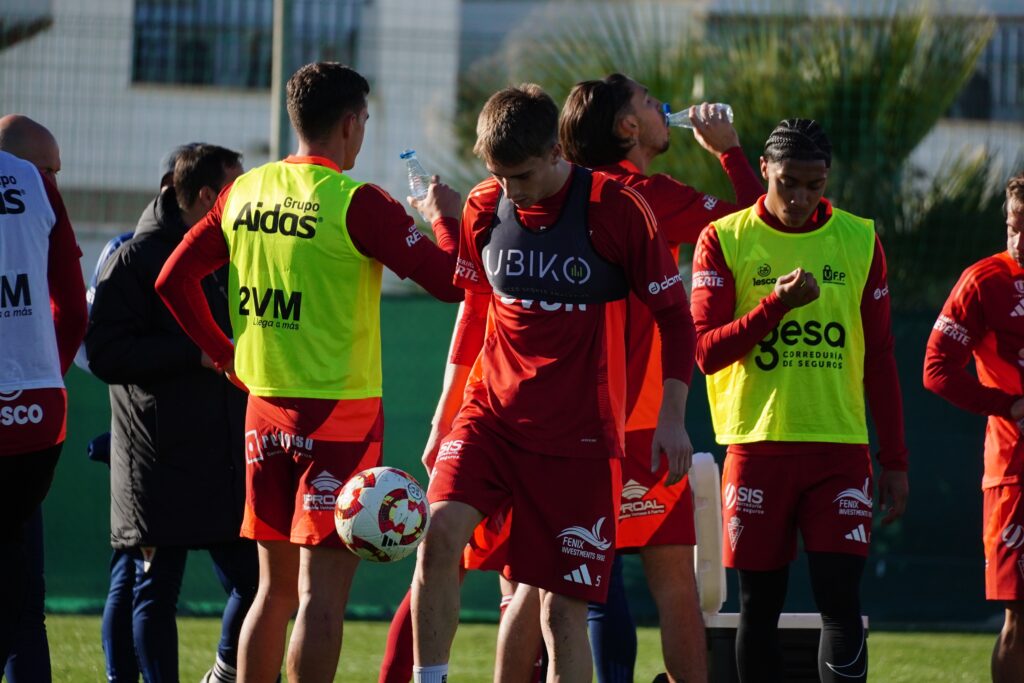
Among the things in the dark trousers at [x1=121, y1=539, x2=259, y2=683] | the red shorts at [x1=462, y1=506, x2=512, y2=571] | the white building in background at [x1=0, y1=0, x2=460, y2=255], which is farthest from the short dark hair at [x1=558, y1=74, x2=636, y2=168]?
the white building in background at [x1=0, y1=0, x2=460, y2=255]

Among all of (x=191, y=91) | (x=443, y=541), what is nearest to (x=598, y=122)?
(x=443, y=541)

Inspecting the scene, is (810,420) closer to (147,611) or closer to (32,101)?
(147,611)

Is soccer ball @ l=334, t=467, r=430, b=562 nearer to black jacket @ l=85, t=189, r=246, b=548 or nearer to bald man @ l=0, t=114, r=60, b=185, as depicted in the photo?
black jacket @ l=85, t=189, r=246, b=548

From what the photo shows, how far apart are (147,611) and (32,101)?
5223 millimetres

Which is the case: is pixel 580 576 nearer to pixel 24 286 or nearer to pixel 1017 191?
pixel 24 286

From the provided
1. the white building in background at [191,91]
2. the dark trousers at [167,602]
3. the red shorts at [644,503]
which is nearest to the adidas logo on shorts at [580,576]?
the red shorts at [644,503]

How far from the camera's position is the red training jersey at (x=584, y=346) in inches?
173

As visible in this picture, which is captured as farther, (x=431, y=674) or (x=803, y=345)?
(x=803, y=345)

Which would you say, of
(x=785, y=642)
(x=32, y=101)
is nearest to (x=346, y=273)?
(x=785, y=642)

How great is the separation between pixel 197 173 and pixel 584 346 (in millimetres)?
2014

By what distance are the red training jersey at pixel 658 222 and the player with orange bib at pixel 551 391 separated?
0.32 meters

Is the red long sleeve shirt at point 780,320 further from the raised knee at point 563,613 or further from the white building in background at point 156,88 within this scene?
the white building in background at point 156,88

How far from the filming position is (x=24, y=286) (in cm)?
448

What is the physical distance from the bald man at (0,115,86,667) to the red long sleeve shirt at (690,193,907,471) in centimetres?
213
